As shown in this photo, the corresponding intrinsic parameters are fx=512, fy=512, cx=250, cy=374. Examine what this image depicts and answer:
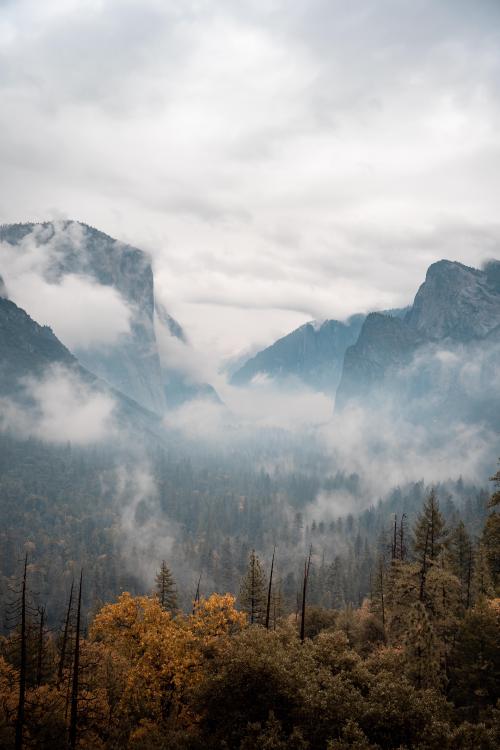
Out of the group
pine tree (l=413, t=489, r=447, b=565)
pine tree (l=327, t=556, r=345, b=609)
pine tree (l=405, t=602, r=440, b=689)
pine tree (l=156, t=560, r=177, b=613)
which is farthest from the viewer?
pine tree (l=327, t=556, r=345, b=609)

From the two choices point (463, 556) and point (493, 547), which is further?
point (463, 556)

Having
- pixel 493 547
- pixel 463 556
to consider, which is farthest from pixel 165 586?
pixel 493 547

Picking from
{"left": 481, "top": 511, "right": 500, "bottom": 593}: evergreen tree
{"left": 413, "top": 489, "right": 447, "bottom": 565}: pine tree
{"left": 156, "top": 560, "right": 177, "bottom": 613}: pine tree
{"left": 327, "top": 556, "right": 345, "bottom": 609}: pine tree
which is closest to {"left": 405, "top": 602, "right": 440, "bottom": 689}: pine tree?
{"left": 413, "top": 489, "right": 447, "bottom": 565}: pine tree

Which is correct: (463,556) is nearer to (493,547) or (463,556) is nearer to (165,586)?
(493,547)

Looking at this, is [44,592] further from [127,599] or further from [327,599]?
[127,599]

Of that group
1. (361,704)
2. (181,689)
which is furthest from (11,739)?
(361,704)

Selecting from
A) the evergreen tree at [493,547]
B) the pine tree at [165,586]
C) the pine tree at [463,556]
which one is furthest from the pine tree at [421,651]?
the pine tree at [165,586]

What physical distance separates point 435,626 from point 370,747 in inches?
803

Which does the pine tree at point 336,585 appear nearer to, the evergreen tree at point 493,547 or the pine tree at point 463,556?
the pine tree at point 463,556

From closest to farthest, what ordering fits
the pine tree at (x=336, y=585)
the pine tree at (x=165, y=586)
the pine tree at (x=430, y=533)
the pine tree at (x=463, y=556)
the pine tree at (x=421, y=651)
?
the pine tree at (x=421, y=651), the pine tree at (x=430, y=533), the pine tree at (x=463, y=556), the pine tree at (x=165, y=586), the pine tree at (x=336, y=585)

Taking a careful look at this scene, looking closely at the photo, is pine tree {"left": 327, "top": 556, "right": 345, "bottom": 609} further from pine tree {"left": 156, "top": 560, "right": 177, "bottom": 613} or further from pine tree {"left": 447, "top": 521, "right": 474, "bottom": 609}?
pine tree {"left": 156, "top": 560, "right": 177, "bottom": 613}

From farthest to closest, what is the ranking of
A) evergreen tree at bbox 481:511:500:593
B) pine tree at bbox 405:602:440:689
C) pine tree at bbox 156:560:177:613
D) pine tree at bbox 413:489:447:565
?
1. pine tree at bbox 156:560:177:613
2. evergreen tree at bbox 481:511:500:593
3. pine tree at bbox 413:489:447:565
4. pine tree at bbox 405:602:440:689

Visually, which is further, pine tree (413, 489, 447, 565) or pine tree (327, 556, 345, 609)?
pine tree (327, 556, 345, 609)

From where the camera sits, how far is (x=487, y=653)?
3841 centimetres
